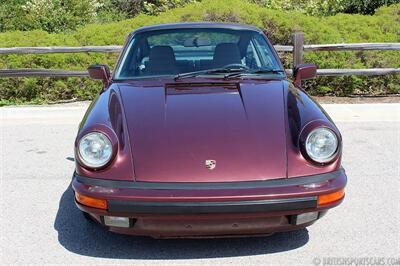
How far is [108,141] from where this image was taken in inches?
138

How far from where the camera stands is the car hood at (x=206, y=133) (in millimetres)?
3334

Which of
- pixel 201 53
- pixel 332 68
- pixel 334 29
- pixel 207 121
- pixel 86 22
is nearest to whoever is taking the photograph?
pixel 207 121

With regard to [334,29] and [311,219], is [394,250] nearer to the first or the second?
[311,219]

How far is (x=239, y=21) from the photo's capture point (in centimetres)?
1041

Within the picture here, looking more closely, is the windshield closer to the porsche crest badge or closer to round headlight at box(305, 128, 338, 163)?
round headlight at box(305, 128, 338, 163)

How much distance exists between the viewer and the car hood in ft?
10.9

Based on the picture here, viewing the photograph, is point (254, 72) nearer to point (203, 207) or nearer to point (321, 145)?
point (321, 145)

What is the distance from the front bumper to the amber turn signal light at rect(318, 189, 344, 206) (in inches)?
1.0

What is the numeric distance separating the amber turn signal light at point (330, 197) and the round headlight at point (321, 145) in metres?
0.21

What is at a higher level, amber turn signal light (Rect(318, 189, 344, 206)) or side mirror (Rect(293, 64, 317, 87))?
side mirror (Rect(293, 64, 317, 87))

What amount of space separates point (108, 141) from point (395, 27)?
347 inches

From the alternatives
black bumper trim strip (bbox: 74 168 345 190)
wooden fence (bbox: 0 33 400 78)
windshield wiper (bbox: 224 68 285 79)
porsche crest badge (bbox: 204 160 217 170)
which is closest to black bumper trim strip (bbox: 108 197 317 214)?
black bumper trim strip (bbox: 74 168 345 190)

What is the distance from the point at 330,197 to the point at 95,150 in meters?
1.48

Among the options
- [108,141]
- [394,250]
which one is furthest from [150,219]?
[394,250]
